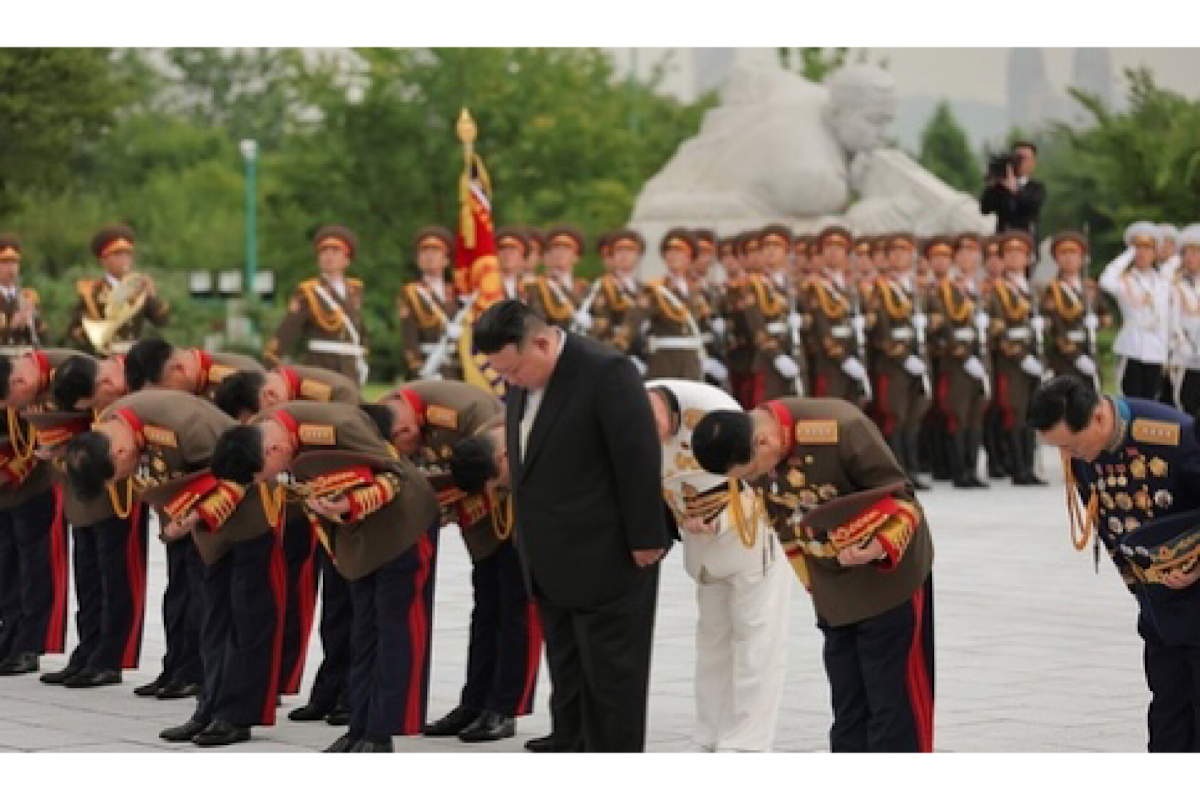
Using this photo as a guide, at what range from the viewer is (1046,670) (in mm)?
10750

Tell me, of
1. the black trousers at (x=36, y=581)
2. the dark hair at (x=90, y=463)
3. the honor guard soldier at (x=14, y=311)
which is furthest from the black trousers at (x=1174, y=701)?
the honor guard soldier at (x=14, y=311)

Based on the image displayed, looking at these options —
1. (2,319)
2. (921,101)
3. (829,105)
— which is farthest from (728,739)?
(921,101)

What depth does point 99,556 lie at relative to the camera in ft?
35.0

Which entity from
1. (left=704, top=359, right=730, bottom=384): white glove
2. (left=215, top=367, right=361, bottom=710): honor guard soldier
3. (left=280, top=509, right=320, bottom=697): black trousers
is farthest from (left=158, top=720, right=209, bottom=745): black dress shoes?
(left=704, top=359, right=730, bottom=384): white glove

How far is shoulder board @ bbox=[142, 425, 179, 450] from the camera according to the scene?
9.44 meters

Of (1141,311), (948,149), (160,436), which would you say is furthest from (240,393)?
(948,149)

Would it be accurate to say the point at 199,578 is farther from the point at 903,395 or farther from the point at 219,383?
the point at 903,395

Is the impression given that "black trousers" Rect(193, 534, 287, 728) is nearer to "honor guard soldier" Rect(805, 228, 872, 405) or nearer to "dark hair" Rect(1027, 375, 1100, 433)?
"dark hair" Rect(1027, 375, 1100, 433)

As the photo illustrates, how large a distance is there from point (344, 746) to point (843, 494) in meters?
2.12

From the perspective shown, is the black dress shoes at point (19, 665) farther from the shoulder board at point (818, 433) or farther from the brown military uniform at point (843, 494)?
the shoulder board at point (818, 433)

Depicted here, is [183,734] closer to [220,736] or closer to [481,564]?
[220,736]

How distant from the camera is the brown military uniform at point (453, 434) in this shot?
30.5 ft

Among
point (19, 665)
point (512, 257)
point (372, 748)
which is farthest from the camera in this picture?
point (512, 257)

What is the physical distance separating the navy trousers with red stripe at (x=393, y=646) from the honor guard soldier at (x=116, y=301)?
27.2 feet
